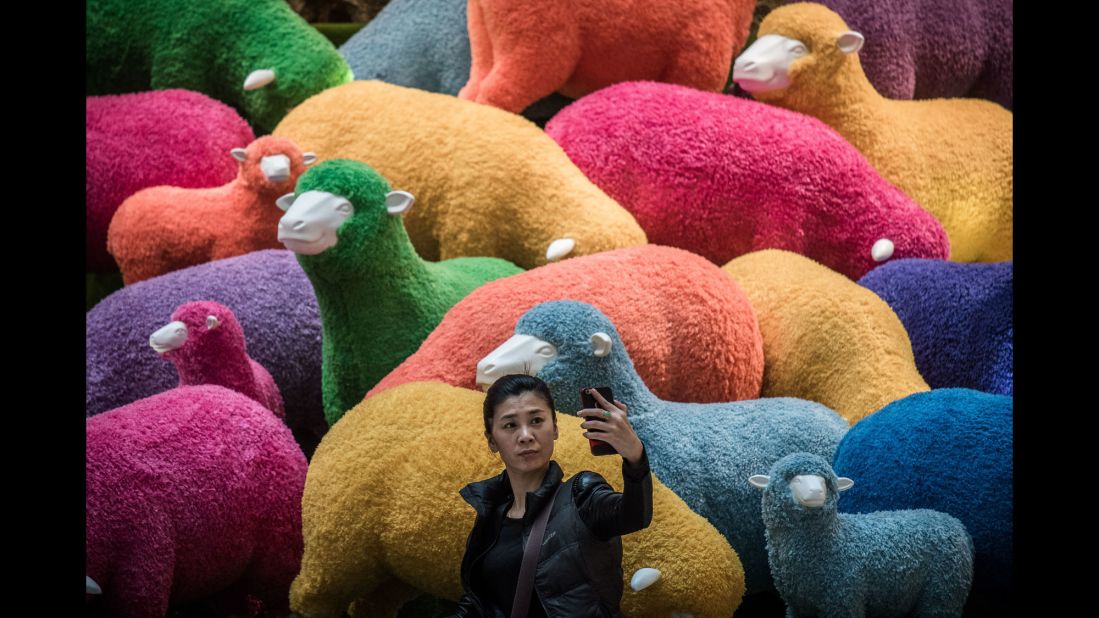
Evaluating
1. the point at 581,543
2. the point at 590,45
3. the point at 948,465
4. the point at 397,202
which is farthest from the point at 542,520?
the point at 590,45

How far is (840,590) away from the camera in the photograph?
3.70ft

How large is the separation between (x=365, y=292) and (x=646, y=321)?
0.94 feet

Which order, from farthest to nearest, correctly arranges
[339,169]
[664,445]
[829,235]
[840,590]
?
[829,235] < [339,169] < [664,445] < [840,590]

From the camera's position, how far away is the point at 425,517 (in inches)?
46.0

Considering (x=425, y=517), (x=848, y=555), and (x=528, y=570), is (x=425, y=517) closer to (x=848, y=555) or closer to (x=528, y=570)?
(x=528, y=570)

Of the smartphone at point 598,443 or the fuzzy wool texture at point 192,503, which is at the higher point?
the smartphone at point 598,443

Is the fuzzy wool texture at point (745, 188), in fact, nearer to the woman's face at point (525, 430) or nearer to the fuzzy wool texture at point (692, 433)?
the fuzzy wool texture at point (692, 433)

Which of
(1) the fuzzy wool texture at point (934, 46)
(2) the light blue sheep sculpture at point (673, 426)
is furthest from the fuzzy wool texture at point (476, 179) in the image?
(1) the fuzzy wool texture at point (934, 46)

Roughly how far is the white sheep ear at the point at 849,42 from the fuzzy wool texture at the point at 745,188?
0.14 metres

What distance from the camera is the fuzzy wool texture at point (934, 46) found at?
194 cm

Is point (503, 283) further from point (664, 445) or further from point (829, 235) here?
point (829, 235)
